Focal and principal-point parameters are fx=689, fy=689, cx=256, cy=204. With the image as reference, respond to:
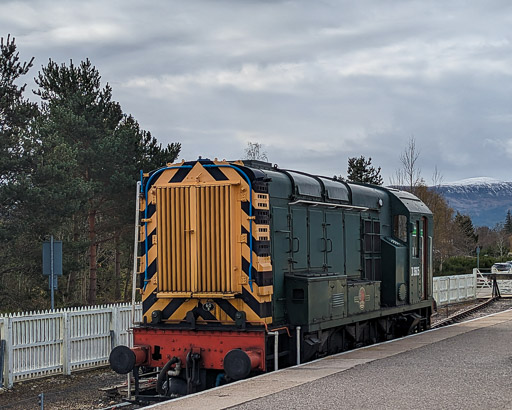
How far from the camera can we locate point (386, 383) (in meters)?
8.68

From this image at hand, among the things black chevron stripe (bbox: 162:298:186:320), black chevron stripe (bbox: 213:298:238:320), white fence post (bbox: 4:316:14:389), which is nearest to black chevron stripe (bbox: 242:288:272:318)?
black chevron stripe (bbox: 213:298:238:320)

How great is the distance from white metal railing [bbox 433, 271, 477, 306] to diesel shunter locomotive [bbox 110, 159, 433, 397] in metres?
16.7

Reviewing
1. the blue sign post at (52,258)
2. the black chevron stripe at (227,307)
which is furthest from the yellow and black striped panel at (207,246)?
the blue sign post at (52,258)

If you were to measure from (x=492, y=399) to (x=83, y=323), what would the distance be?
862 centimetres

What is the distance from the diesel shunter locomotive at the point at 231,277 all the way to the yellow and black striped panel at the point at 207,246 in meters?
0.01

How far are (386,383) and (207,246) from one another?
317 centimetres

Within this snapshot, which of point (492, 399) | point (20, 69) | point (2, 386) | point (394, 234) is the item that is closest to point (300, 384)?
point (492, 399)

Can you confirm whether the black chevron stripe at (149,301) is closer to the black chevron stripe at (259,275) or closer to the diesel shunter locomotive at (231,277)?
the diesel shunter locomotive at (231,277)

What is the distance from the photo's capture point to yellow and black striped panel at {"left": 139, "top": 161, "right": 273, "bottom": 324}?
984 cm

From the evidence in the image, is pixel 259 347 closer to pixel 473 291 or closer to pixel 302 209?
pixel 302 209

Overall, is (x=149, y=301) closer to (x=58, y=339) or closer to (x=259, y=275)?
(x=259, y=275)

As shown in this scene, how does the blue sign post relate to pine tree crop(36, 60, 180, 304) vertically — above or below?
below

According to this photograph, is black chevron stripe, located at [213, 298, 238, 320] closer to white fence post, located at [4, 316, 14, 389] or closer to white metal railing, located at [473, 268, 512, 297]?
white fence post, located at [4, 316, 14, 389]

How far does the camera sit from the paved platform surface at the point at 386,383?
7.60 m
